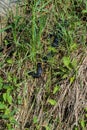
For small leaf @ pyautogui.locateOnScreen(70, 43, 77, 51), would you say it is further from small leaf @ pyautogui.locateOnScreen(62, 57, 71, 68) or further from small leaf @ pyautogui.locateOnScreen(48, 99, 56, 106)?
small leaf @ pyautogui.locateOnScreen(48, 99, 56, 106)

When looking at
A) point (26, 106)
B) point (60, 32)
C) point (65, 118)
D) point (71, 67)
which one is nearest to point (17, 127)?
point (26, 106)

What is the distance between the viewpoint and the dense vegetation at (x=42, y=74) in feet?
9.22

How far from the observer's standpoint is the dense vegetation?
9.22 ft

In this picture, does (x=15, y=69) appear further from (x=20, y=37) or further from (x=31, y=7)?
(x=31, y=7)

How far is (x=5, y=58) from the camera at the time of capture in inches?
116

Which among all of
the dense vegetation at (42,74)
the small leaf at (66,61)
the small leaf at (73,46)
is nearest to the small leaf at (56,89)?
the dense vegetation at (42,74)

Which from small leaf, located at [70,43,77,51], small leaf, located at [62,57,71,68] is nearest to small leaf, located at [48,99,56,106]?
small leaf, located at [62,57,71,68]

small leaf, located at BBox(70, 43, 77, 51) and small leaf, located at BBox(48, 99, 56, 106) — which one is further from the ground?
small leaf, located at BBox(70, 43, 77, 51)

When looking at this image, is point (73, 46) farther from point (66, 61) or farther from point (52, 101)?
point (52, 101)

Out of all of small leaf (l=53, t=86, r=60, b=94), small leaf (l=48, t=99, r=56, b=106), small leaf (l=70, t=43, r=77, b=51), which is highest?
small leaf (l=70, t=43, r=77, b=51)

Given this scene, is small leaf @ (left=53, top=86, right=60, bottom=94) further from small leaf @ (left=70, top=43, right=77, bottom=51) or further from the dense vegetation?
small leaf @ (left=70, top=43, right=77, bottom=51)

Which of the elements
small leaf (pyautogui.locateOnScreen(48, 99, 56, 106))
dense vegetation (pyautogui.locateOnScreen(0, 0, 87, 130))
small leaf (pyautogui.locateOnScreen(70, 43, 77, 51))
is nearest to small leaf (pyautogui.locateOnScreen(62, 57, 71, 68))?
dense vegetation (pyautogui.locateOnScreen(0, 0, 87, 130))

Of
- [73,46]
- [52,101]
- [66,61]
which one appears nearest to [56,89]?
[52,101]

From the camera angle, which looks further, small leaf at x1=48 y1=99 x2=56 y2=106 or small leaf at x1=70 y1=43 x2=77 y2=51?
small leaf at x1=70 y1=43 x2=77 y2=51
